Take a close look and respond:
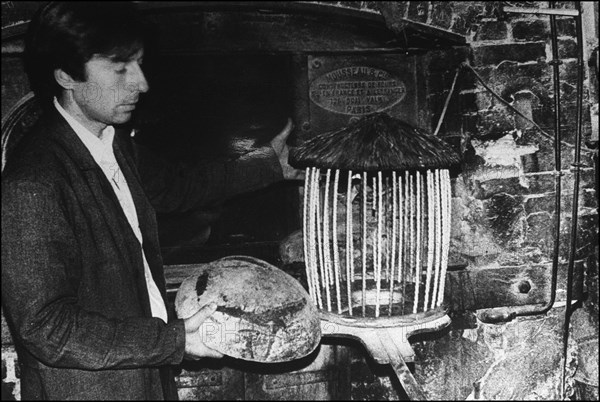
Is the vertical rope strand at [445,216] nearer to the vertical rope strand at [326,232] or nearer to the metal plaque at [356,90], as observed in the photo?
the vertical rope strand at [326,232]

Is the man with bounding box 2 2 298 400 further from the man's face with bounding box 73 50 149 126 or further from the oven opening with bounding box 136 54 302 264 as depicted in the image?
the oven opening with bounding box 136 54 302 264

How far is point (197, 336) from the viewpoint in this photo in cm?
156

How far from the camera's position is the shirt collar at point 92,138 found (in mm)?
1536

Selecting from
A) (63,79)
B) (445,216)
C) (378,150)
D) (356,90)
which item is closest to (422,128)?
(356,90)

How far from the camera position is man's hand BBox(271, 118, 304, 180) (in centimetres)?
226

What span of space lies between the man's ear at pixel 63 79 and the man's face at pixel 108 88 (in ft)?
0.05

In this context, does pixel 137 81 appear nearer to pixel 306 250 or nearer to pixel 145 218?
pixel 145 218

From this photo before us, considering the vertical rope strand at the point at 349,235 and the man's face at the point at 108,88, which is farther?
the vertical rope strand at the point at 349,235

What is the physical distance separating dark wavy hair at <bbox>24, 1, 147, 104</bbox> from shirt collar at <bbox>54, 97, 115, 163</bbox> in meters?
0.09

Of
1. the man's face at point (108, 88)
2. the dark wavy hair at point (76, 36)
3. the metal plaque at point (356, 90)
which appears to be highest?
the dark wavy hair at point (76, 36)

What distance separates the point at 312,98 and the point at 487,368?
1.49 metres

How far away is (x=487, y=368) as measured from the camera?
2664mm

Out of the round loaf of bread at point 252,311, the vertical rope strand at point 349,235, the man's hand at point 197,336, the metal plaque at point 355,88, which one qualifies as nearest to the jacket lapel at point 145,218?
the round loaf of bread at point 252,311

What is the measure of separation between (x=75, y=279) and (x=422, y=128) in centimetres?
166
